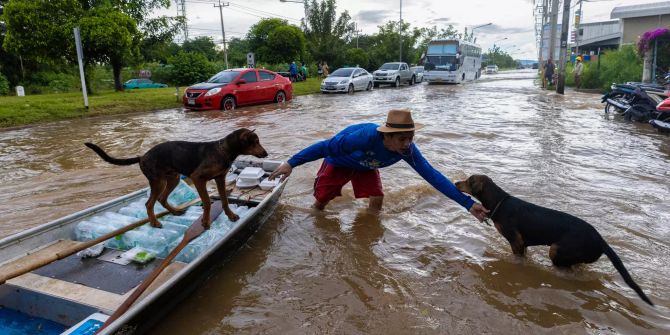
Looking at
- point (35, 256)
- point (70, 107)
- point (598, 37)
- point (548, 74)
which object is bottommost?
point (35, 256)

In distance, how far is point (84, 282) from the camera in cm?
354

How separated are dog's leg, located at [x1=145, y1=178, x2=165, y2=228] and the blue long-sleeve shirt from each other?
4.34ft

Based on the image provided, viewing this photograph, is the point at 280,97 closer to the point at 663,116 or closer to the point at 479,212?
the point at 663,116

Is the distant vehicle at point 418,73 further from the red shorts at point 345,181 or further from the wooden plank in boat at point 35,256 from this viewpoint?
the wooden plank in boat at point 35,256

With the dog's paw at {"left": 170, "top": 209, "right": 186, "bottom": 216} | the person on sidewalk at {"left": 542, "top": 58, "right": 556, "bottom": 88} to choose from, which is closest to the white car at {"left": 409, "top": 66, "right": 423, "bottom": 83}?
the person on sidewalk at {"left": 542, "top": 58, "right": 556, "bottom": 88}

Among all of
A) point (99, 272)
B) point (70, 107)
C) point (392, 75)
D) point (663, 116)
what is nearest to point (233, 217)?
point (99, 272)

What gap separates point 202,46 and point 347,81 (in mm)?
33779

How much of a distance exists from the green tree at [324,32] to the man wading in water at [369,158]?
110ft

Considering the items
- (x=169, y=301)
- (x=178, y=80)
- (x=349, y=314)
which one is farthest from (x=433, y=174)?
(x=178, y=80)

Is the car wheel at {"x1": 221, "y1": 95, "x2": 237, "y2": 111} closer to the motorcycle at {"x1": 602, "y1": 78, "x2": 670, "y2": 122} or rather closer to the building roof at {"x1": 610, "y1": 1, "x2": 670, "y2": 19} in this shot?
the motorcycle at {"x1": 602, "y1": 78, "x2": 670, "y2": 122}

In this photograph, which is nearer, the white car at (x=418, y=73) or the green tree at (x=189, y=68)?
the green tree at (x=189, y=68)

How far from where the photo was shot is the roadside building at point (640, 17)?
1016 inches

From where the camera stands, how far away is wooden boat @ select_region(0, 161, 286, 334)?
3.00 meters

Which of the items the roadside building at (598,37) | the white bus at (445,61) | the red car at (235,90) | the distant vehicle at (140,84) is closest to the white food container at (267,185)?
the red car at (235,90)
